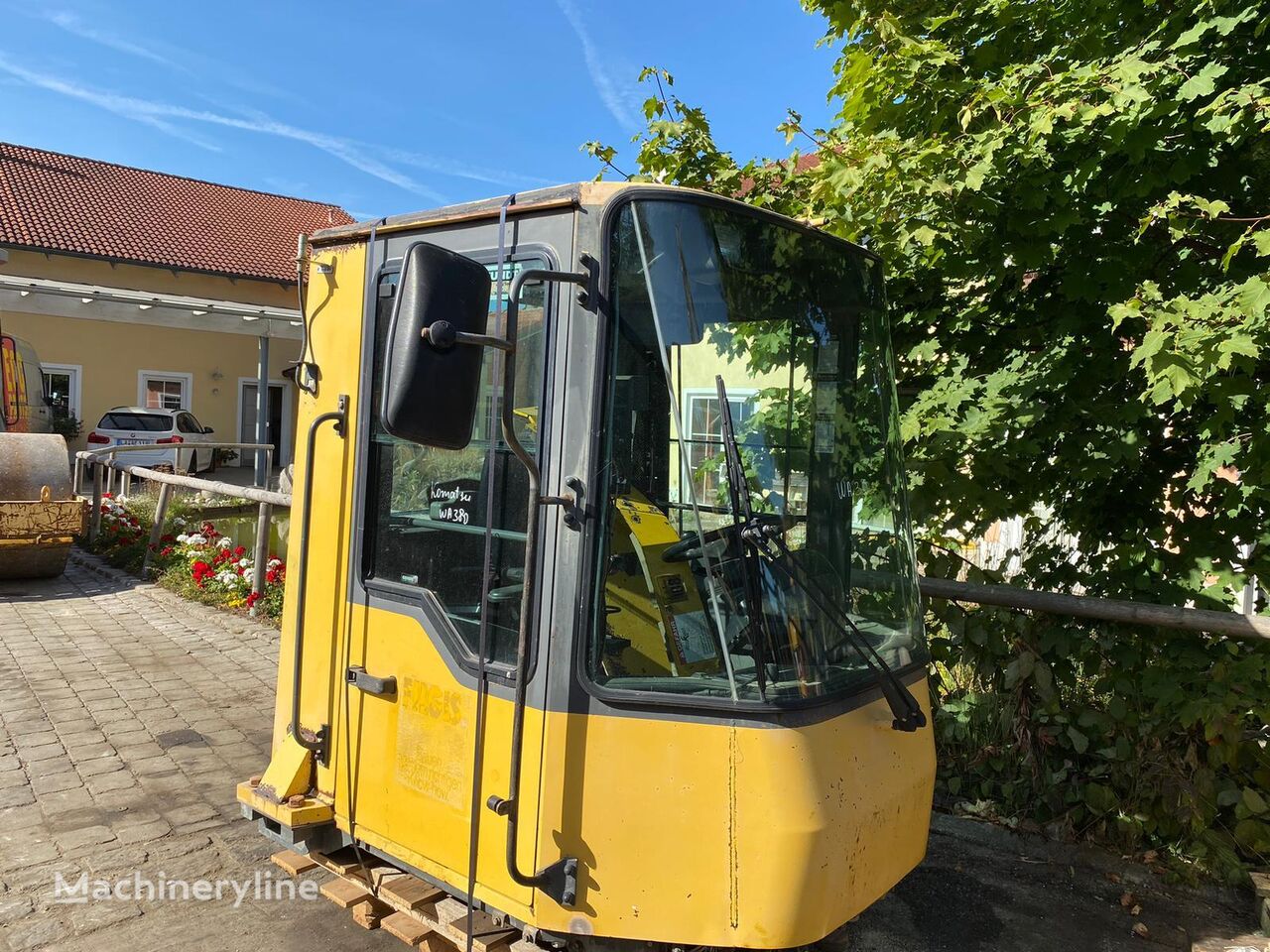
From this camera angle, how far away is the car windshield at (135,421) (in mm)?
22359

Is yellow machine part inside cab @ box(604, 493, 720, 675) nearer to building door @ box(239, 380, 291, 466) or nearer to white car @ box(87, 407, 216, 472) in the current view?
white car @ box(87, 407, 216, 472)

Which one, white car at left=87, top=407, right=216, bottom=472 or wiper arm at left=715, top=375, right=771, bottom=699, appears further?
white car at left=87, top=407, right=216, bottom=472

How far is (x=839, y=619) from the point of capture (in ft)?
8.46

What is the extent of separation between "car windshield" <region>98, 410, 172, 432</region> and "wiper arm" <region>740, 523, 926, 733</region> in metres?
23.4

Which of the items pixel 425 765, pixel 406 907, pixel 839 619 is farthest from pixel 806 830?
pixel 406 907

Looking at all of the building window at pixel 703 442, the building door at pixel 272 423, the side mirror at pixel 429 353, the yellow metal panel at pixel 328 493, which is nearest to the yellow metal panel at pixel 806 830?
the building window at pixel 703 442

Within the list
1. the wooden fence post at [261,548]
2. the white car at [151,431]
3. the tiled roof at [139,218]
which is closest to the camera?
the wooden fence post at [261,548]

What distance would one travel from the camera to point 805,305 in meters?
2.86

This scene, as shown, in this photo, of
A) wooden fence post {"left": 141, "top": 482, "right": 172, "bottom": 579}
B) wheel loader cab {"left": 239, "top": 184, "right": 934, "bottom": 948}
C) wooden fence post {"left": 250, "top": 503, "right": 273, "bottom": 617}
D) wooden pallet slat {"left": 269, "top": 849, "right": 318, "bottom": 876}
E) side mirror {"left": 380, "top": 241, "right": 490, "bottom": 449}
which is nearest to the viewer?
side mirror {"left": 380, "top": 241, "right": 490, "bottom": 449}

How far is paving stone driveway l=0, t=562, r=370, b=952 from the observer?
3549mm

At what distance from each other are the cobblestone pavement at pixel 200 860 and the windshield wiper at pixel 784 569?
1.47 m

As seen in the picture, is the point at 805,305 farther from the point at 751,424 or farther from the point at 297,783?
the point at 297,783

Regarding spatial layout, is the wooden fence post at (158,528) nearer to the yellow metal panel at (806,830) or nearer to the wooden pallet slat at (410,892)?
the wooden pallet slat at (410,892)

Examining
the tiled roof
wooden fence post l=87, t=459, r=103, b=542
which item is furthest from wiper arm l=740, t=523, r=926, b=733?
the tiled roof
